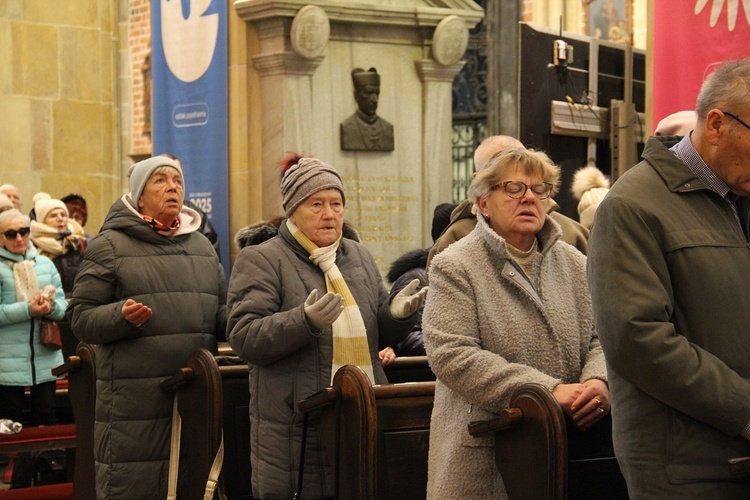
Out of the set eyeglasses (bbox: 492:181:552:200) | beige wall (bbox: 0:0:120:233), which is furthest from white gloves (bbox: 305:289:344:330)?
Result: beige wall (bbox: 0:0:120:233)

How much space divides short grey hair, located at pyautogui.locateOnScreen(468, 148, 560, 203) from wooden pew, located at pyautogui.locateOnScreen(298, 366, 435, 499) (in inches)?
35.1

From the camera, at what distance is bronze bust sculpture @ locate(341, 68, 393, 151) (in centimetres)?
912

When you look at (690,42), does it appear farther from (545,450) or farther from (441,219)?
(545,450)

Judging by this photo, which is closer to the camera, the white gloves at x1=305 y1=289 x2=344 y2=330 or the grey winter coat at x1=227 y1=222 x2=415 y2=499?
the white gloves at x1=305 y1=289 x2=344 y2=330

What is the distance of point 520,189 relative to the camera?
3.70 meters

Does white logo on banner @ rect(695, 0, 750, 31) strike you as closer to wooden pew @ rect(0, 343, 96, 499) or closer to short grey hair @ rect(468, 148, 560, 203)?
short grey hair @ rect(468, 148, 560, 203)

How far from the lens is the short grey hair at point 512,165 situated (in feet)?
12.2

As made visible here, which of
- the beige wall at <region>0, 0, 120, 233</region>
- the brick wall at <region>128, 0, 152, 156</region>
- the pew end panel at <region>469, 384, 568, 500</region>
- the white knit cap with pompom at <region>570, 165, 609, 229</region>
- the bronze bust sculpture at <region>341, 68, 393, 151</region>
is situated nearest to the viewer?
the pew end panel at <region>469, 384, 568, 500</region>

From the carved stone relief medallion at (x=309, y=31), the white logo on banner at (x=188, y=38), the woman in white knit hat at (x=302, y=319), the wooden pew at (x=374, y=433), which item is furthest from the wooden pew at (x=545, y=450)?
the white logo on banner at (x=188, y=38)

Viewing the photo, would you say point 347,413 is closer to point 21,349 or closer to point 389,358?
point 389,358

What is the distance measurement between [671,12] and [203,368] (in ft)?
7.72

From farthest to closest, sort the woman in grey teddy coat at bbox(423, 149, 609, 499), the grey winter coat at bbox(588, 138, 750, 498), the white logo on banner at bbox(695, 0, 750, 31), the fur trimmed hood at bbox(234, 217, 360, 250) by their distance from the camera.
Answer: the fur trimmed hood at bbox(234, 217, 360, 250), the white logo on banner at bbox(695, 0, 750, 31), the woman in grey teddy coat at bbox(423, 149, 609, 499), the grey winter coat at bbox(588, 138, 750, 498)

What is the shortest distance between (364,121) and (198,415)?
425 centimetres

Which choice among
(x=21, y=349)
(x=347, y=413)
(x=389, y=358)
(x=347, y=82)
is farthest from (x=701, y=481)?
(x=347, y=82)
